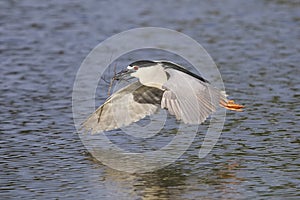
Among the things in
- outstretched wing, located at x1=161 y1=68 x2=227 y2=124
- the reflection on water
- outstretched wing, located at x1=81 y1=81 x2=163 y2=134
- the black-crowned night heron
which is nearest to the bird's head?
the black-crowned night heron

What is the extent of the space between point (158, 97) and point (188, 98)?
60cm

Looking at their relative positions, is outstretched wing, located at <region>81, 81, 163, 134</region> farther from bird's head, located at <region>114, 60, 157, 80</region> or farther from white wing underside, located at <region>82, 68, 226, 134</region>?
bird's head, located at <region>114, 60, 157, 80</region>

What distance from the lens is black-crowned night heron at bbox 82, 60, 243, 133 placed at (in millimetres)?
6562

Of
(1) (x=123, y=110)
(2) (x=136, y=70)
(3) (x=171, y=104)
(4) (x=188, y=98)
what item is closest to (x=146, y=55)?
(1) (x=123, y=110)

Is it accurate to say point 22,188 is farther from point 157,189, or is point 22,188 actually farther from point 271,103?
point 271,103

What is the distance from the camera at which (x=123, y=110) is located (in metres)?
7.28

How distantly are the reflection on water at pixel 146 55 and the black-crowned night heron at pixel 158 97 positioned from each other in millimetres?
360

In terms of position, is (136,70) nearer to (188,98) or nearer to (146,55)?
(188,98)

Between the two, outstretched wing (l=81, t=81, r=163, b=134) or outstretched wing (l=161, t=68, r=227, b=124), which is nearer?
outstretched wing (l=161, t=68, r=227, b=124)

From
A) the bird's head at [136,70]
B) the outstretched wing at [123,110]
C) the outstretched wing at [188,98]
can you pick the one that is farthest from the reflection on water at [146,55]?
the bird's head at [136,70]

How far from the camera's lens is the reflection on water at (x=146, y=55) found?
6223 millimetres

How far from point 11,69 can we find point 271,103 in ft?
11.4

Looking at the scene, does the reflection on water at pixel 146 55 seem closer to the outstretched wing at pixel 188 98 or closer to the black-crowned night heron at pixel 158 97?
the black-crowned night heron at pixel 158 97

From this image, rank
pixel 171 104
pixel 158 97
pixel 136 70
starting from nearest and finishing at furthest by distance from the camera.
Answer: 1. pixel 171 104
2. pixel 136 70
3. pixel 158 97
